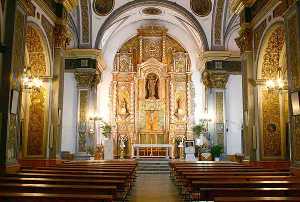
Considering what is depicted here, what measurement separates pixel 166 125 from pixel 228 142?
15.1 feet

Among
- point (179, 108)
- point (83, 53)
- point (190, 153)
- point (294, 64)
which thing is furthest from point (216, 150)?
point (294, 64)

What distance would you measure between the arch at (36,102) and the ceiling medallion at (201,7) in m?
11.0

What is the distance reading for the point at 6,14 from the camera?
891 cm

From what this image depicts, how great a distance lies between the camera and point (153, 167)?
18219 millimetres

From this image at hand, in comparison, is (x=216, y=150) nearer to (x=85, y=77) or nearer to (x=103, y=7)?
(x=85, y=77)

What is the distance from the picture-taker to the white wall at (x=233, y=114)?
2128 centimetres

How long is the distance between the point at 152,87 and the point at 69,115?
6.32m

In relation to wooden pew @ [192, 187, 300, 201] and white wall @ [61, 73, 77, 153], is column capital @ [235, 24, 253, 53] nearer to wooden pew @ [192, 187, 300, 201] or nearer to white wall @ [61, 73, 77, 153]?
wooden pew @ [192, 187, 300, 201]

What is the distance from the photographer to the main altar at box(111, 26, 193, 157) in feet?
78.4

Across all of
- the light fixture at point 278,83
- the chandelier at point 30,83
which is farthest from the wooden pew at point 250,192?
the chandelier at point 30,83

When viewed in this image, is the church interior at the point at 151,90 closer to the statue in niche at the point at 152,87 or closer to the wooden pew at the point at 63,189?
the statue in niche at the point at 152,87

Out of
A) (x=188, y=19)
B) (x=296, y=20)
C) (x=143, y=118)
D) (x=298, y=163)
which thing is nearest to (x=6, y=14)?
(x=296, y=20)

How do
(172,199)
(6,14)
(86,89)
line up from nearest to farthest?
(172,199), (6,14), (86,89)

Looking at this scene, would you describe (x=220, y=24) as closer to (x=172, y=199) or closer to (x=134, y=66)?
(x=134, y=66)
